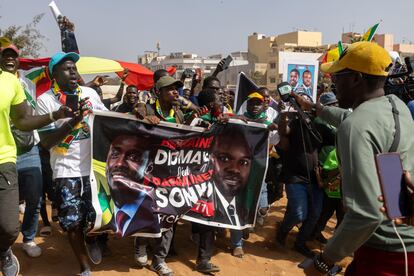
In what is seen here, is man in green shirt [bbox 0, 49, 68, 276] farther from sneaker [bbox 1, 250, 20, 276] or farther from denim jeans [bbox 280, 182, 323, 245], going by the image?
denim jeans [bbox 280, 182, 323, 245]

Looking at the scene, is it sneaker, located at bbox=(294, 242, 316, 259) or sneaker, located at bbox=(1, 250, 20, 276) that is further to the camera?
sneaker, located at bbox=(294, 242, 316, 259)

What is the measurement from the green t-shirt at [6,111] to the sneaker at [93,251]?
4.75ft

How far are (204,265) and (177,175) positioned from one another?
1036 millimetres

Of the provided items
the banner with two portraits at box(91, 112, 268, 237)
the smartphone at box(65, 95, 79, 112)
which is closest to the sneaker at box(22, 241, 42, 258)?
the banner with two portraits at box(91, 112, 268, 237)

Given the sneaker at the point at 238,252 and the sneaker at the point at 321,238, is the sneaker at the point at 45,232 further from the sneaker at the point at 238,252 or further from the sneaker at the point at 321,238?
the sneaker at the point at 321,238

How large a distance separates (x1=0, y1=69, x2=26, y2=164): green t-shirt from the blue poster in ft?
19.5

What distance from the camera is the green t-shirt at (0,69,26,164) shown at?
3.36 metres

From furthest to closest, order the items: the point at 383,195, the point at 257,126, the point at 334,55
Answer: the point at 334,55 → the point at 257,126 → the point at 383,195

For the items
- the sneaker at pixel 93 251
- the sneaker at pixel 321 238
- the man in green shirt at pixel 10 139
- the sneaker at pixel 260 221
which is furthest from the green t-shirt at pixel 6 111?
the sneaker at pixel 321 238

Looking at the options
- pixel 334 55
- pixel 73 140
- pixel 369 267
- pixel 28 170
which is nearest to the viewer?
pixel 369 267

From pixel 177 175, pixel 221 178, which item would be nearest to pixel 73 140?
pixel 177 175

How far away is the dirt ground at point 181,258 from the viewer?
14.5 feet

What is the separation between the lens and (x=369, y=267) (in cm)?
214

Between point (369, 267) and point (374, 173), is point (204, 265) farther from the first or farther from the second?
point (374, 173)
